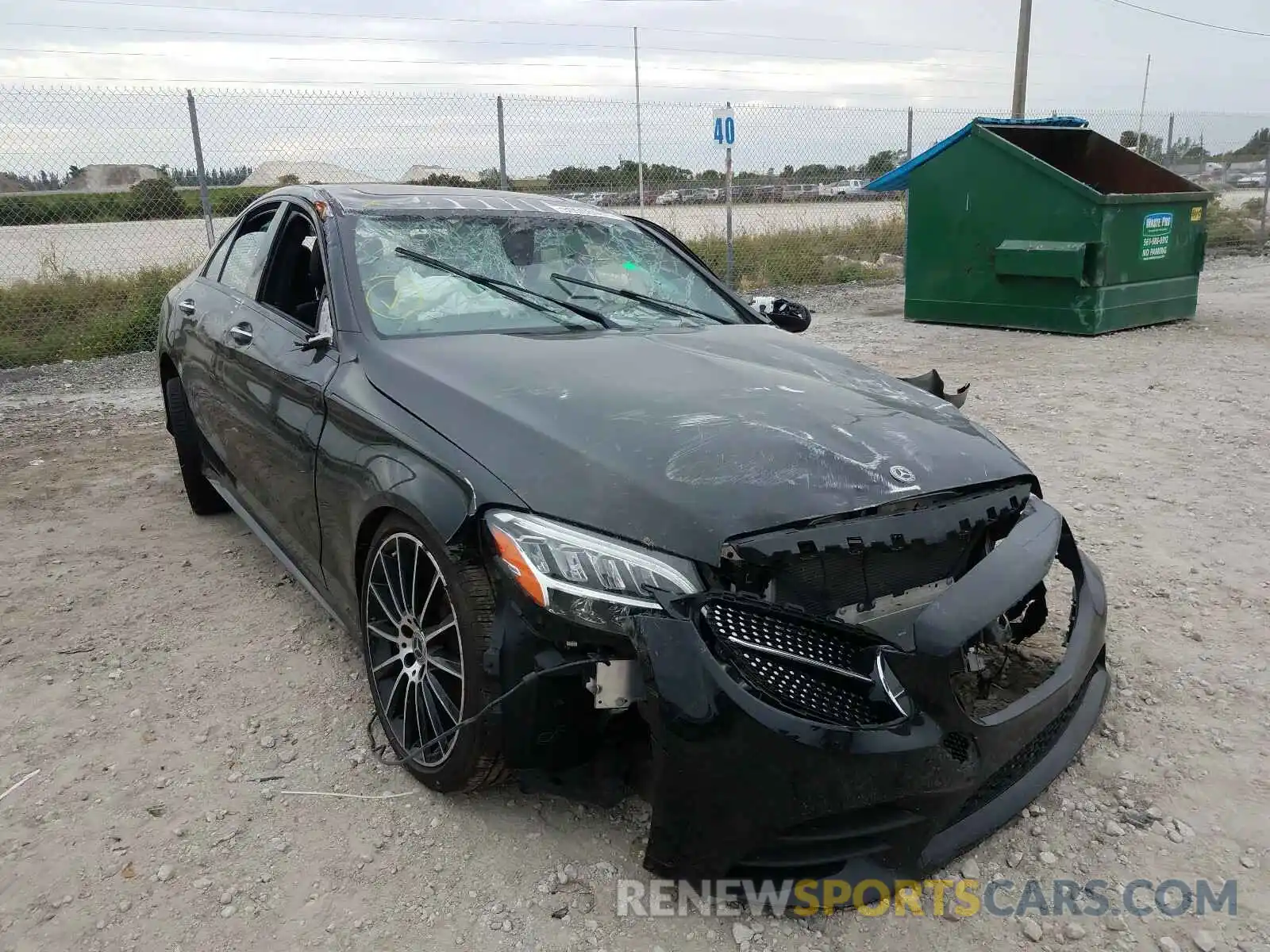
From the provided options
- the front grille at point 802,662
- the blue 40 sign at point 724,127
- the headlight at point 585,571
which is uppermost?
the blue 40 sign at point 724,127

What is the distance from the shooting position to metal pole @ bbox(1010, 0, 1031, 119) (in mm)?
17766

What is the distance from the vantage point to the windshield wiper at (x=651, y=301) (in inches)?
137

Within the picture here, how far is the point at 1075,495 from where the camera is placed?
473cm

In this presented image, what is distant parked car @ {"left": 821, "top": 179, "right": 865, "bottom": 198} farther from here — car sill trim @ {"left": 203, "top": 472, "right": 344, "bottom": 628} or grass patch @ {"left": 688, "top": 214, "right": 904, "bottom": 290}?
car sill trim @ {"left": 203, "top": 472, "right": 344, "bottom": 628}

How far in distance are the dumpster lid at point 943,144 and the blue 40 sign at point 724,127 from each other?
1.81 meters

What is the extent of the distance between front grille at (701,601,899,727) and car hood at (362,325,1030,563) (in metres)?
0.17

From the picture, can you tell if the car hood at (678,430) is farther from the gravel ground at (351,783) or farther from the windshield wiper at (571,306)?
the gravel ground at (351,783)

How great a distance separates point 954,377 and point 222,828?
651cm

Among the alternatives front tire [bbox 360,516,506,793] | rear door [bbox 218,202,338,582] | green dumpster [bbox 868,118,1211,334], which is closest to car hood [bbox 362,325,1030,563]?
front tire [bbox 360,516,506,793]

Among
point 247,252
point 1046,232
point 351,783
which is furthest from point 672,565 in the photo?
point 1046,232

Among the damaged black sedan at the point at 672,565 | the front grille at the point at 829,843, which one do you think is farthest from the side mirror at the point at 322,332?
the front grille at the point at 829,843

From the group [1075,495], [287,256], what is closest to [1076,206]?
[1075,495]

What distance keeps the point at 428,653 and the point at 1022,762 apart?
1.48 metres

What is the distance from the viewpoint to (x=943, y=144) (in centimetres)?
998
